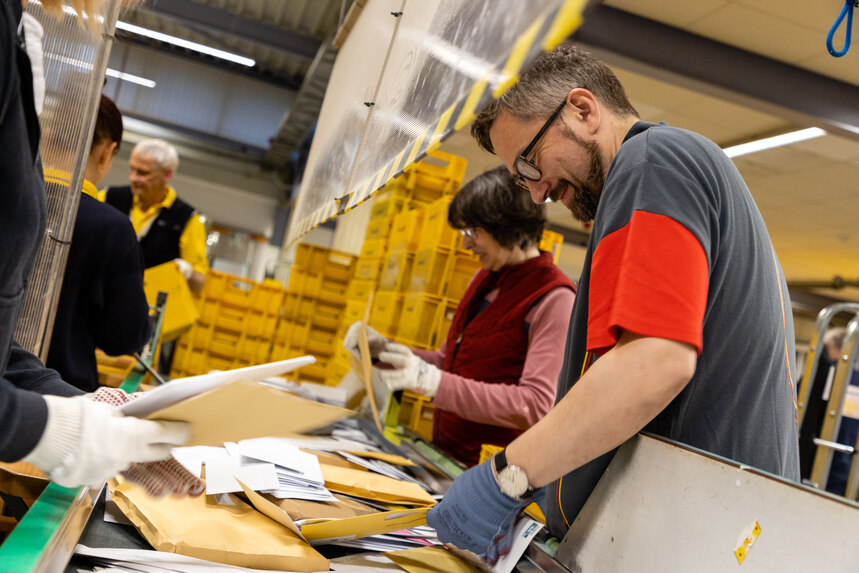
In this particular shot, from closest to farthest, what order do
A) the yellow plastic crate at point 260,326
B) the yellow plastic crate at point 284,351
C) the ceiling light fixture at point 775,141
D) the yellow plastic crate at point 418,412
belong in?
the yellow plastic crate at point 418,412 < the yellow plastic crate at point 284,351 < the yellow plastic crate at point 260,326 < the ceiling light fixture at point 775,141

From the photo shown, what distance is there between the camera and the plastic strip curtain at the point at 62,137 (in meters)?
1.53

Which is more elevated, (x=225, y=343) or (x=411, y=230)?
(x=411, y=230)

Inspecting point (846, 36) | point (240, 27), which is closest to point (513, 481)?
point (846, 36)

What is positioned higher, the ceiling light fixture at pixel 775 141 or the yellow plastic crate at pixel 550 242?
the ceiling light fixture at pixel 775 141

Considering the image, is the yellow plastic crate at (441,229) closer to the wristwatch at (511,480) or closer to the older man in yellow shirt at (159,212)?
the older man in yellow shirt at (159,212)

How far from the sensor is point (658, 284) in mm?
993

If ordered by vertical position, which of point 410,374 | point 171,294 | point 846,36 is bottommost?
point 171,294

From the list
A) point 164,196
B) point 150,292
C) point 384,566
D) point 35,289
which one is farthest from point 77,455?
point 164,196

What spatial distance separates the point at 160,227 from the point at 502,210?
2.83 metres

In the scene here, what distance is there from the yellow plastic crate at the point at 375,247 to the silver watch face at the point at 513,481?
13.8 feet

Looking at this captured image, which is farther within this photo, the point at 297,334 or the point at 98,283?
the point at 297,334

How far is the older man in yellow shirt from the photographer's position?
4.33 m

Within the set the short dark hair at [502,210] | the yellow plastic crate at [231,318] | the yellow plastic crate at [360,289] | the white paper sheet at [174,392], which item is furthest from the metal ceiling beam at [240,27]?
the white paper sheet at [174,392]

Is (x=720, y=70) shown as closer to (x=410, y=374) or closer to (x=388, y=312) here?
(x=388, y=312)
